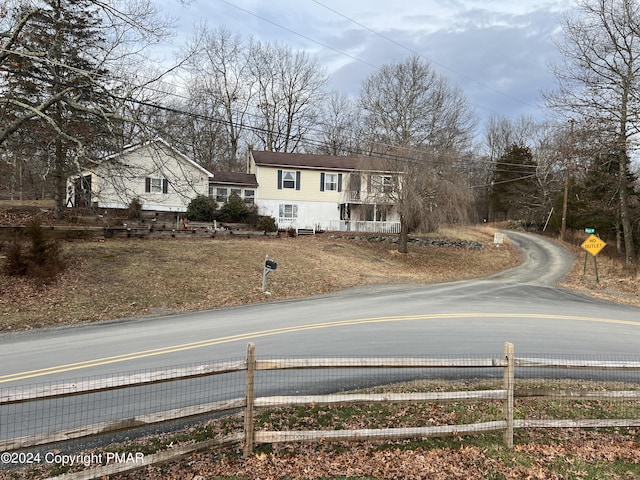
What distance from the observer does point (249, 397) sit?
168 inches

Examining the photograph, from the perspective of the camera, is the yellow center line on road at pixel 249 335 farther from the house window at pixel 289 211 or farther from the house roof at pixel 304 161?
the house window at pixel 289 211

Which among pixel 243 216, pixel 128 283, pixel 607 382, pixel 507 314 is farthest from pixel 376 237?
pixel 607 382

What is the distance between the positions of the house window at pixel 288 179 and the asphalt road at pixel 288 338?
66.5 feet

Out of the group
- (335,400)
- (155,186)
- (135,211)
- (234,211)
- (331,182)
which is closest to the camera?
(335,400)

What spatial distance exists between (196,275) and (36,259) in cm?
531

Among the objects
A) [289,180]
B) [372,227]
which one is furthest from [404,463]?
[289,180]

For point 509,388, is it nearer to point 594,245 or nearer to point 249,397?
point 249,397

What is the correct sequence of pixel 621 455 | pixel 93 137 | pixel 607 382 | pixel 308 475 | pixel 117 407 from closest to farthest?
pixel 308 475, pixel 621 455, pixel 117 407, pixel 607 382, pixel 93 137

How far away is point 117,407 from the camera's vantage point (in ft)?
18.3

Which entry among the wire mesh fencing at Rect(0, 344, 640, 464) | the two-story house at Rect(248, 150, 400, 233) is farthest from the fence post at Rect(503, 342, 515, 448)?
the two-story house at Rect(248, 150, 400, 233)

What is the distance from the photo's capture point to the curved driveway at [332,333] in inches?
303

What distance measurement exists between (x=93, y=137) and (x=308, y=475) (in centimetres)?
1943

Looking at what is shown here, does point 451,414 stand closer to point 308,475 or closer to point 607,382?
point 308,475

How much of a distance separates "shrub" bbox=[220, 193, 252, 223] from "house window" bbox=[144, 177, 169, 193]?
509 centimetres
